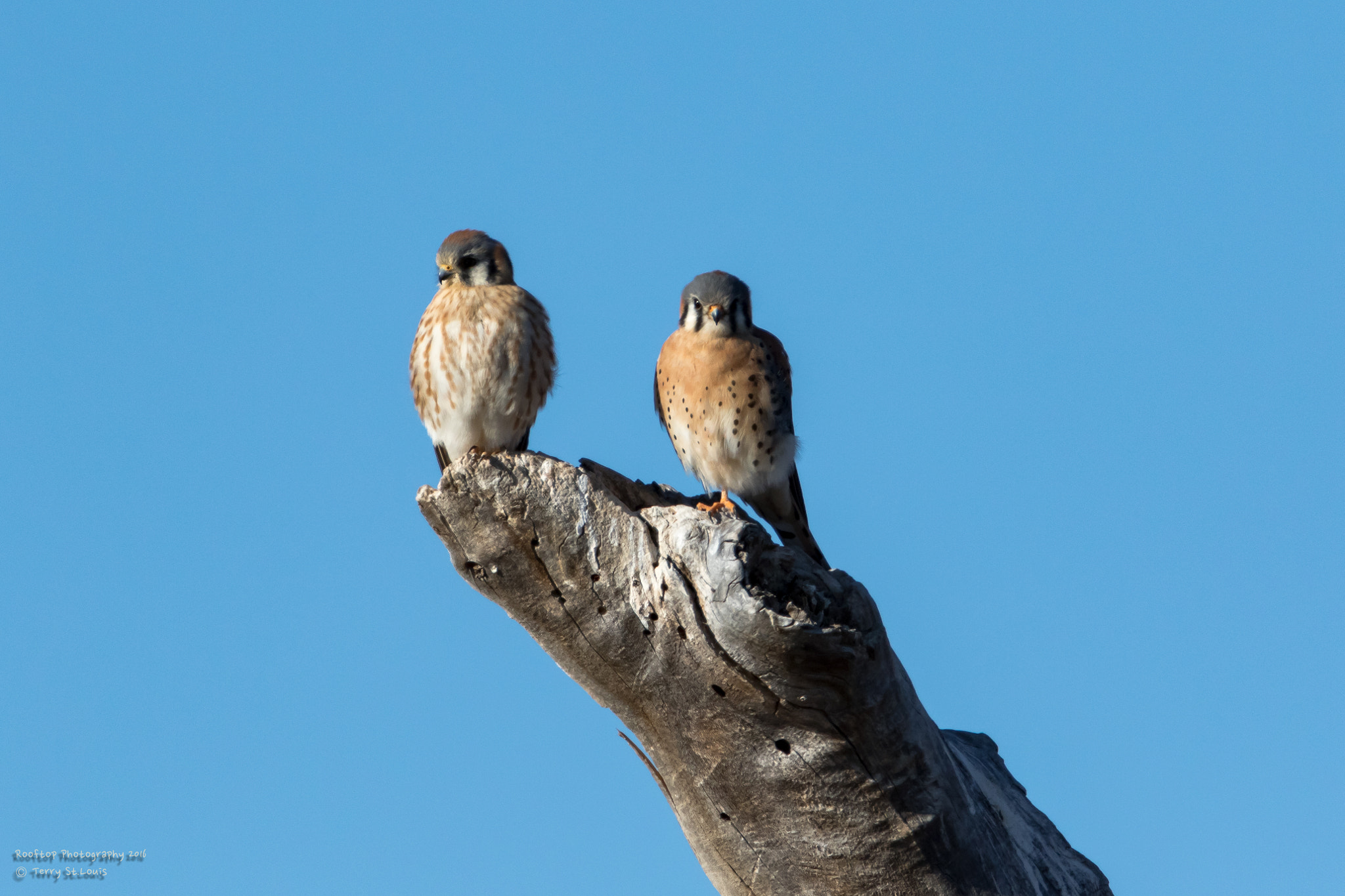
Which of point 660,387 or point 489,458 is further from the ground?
point 660,387

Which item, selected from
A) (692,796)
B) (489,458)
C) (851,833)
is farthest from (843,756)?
(489,458)

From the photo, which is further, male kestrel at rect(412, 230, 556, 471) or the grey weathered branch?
male kestrel at rect(412, 230, 556, 471)

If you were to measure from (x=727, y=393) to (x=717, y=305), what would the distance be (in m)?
0.47

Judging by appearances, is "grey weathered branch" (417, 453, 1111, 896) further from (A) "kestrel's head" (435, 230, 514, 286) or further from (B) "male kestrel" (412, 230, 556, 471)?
(A) "kestrel's head" (435, 230, 514, 286)

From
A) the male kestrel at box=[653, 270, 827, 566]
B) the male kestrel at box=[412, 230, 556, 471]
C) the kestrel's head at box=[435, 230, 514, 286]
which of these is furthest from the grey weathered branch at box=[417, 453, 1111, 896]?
the kestrel's head at box=[435, 230, 514, 286]

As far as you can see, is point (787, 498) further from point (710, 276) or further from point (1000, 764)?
point (1000, 764)

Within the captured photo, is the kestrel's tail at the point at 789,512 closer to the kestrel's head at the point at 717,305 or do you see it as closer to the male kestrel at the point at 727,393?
the male kestrel at the point at 727,393

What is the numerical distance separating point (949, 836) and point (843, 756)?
0.56 metres

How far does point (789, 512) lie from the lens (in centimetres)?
753

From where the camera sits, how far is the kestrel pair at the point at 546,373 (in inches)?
271

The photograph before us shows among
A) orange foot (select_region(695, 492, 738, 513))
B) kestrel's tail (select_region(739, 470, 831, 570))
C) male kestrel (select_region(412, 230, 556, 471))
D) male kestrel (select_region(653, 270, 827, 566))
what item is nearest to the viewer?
orange foot (select_region(695, 492, 738, 513))

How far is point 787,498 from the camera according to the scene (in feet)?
24.4

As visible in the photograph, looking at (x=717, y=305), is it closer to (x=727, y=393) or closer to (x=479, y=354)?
(x=727, y=393)

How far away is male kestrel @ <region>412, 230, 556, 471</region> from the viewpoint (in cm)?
684
